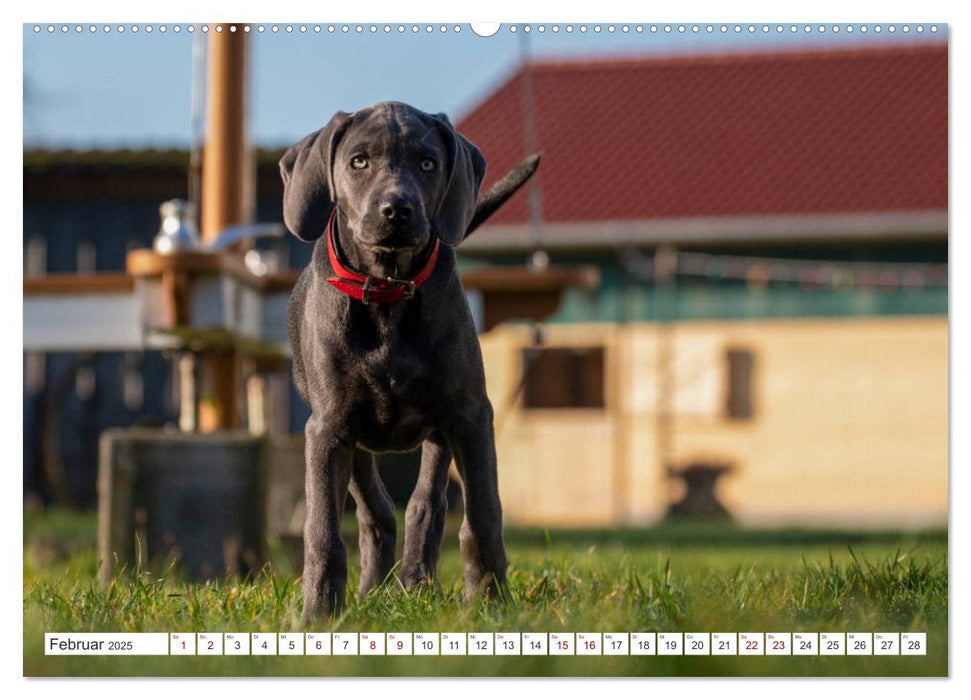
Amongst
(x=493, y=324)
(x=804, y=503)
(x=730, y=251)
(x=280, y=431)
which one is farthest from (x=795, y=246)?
(x=493, y=324)

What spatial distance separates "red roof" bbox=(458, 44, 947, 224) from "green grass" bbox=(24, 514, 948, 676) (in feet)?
21.2

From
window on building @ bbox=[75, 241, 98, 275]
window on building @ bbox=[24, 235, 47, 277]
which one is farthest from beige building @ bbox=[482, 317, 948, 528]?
window on building @ bbox=[24, 235, 47, 277]

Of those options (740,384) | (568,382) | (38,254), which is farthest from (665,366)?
(38,254)

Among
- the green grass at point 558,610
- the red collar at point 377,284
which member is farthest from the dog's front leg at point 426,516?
the red collar at point 377,284

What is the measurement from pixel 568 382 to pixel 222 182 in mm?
8864

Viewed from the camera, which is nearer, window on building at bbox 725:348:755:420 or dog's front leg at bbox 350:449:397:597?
dog's front leg at bbox 350:449:397:597

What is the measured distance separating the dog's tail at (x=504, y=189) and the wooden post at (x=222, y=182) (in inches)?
58.9

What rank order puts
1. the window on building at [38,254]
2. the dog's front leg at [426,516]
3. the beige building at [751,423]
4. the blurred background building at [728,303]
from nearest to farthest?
the dog's front leg at [426,516] < the window on building at [38,254] < the blurred background building at [728,303] < the beige building at [751,423]

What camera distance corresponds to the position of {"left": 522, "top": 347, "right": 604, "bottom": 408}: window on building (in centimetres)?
1405

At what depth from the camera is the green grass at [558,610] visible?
113 inches

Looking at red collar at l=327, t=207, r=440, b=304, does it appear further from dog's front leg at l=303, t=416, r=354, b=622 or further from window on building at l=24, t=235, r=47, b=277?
window on building at l=24, t=235, r=47, b=277

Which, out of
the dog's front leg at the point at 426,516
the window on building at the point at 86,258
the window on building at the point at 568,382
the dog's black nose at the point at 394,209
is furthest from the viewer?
the window on building at the point at 568,382

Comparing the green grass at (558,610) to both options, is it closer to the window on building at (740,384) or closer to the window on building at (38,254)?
the window on building at (38,254)

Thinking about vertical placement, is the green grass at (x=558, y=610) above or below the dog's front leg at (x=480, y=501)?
below
